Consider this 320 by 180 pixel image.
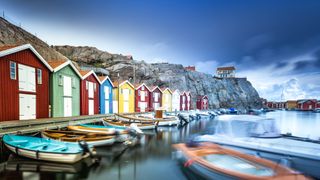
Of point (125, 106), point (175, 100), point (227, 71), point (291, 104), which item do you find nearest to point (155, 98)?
point (175, 100)

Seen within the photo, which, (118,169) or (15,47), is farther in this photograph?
(15,47)

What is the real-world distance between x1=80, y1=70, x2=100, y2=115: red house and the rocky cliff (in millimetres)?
29078

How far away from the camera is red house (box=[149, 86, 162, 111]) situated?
142ft

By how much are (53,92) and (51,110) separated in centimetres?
187

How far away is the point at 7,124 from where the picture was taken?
42.3ft

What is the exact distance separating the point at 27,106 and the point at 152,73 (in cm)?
5668

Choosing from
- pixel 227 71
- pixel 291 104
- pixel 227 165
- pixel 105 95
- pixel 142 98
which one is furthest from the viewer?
pixel 291 104

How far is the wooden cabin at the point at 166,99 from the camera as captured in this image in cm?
4803

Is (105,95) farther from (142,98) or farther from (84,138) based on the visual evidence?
(84,138)

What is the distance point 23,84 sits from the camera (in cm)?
1609

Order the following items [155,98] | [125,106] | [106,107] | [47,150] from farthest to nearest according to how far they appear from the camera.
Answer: [155,98]
[125,106]
[106,107]
[47,150]

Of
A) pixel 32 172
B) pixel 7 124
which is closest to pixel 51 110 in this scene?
pixel 7 124

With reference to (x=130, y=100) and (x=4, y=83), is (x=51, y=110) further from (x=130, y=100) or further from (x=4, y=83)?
(x=130, y=100)

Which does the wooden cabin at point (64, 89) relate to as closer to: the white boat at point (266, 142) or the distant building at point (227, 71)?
the white boat at point (266, 142)
